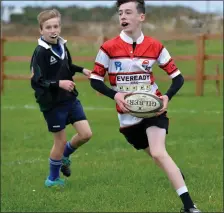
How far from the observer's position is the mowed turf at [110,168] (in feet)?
22.9

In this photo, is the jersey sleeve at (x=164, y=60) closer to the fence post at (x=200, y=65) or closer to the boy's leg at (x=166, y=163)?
the boy's leg at (x=166, y=163)

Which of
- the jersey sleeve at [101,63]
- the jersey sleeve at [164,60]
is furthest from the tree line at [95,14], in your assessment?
the jersey sleeve at [101,63]

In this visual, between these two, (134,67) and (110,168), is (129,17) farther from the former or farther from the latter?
(110,168)

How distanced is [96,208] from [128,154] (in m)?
3.31

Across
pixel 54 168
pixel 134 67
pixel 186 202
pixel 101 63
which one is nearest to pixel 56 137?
pixel 54 168

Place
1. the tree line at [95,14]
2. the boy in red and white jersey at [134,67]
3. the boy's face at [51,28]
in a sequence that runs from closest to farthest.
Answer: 1. the boy in red and white jersey at [134,67]
2. the boy's face at [51,28]
3. the tree line at [95,14]

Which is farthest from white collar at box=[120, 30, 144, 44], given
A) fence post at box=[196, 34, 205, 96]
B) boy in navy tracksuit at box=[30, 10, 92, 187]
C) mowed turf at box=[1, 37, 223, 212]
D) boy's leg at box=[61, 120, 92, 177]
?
fence post at box=[196, 34, 205, 96]

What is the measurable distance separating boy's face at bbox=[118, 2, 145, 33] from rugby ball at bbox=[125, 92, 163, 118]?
608 mm

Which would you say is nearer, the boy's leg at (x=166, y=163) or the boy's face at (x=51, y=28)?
the boy's leg at (x=166, y=163)

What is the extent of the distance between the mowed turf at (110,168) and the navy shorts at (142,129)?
0.78 m

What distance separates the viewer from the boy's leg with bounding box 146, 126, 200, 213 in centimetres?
573

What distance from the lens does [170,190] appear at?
295 inches

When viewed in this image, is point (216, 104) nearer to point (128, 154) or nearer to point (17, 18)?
point (128, 154)

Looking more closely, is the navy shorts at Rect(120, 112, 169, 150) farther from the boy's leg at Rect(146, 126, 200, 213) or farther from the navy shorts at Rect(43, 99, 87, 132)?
the navy shorts at Rect(43, 99, 87, 132)
